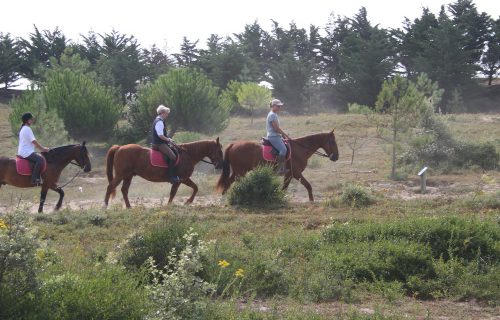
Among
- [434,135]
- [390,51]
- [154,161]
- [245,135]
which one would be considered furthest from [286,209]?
[390,51]

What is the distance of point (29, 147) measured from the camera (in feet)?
46.9

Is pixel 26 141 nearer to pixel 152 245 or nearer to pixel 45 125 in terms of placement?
pixel 152 245

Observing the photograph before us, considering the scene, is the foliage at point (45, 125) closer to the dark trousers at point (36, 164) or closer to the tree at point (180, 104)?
the tree at point (180, 104)

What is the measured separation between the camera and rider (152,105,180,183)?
48.8 ft

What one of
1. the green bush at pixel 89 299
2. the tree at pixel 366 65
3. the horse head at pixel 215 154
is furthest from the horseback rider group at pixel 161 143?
the tree at pixel 366 65

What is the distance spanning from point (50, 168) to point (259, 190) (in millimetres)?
5026

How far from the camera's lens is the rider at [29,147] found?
14.1 m

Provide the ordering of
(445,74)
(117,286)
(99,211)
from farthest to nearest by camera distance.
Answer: (445,74), (99,211), (117,286)

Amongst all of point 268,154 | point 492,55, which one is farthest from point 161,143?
point 492,55

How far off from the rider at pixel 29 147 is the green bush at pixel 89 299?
8.39 m

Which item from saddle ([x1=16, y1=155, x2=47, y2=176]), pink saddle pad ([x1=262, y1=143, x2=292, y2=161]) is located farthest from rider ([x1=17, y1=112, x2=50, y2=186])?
pink saddle pad ([x1=262, y1=143, x2=292, y2=161])

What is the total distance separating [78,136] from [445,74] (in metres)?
29.9

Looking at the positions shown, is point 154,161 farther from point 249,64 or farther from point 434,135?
point 249,64

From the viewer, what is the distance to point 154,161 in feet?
50.4
